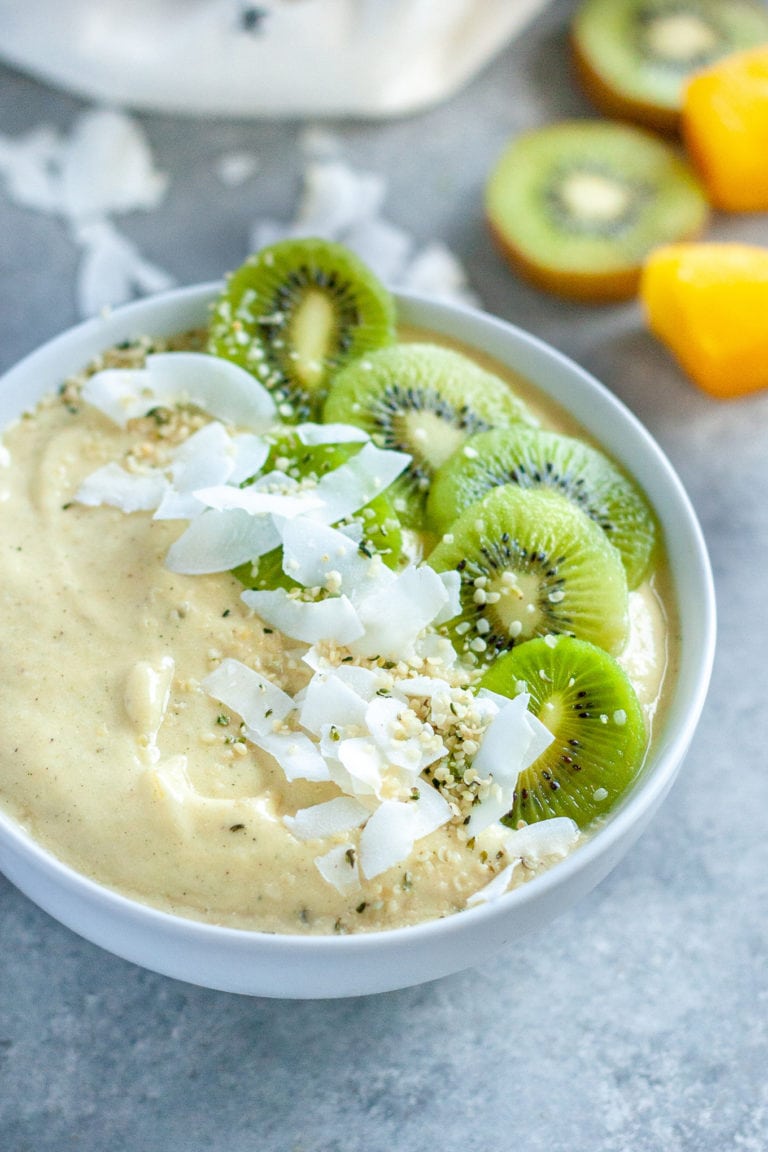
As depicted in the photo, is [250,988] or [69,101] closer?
[250,988]

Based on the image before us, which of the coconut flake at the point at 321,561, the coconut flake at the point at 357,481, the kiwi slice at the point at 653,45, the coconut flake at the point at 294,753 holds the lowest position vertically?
the coconut flake at the point at 294,753

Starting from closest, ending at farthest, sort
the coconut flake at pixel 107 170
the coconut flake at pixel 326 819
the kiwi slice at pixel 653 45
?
the coconut flake at pixel 326 819 → the coconut flake at pixel 107 170 → the kiwi slice at pixel 653 45

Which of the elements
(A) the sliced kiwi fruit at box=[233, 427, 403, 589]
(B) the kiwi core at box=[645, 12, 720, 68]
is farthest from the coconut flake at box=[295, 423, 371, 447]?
(B) the kiwi core at box=[645, 12, 720, 68]

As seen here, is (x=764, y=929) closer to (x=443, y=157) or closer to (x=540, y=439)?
(x=540, y=439)

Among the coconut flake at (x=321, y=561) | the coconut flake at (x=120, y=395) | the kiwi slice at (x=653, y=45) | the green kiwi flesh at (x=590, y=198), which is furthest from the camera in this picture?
the kiwi slice at (x=653, y=45)

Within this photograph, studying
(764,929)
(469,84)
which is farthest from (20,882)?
(469,84)

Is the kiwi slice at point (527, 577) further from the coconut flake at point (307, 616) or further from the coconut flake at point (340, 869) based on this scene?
the coconut flake at point (340, 869)

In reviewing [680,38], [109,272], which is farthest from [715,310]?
[109,272]

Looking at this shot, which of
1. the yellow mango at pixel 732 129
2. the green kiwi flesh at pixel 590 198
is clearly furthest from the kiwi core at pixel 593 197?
the yellow mango at pixel 732 129
